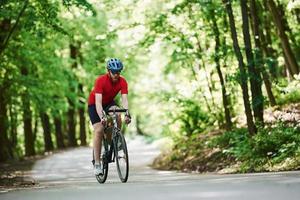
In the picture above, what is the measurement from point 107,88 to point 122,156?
1188 mm

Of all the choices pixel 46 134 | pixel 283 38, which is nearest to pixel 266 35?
pixel 283 38

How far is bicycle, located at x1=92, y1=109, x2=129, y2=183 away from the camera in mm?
9758

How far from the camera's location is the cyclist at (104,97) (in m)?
9.63

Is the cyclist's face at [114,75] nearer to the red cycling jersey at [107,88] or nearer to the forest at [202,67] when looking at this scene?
the red cycling jersey at [107,88]

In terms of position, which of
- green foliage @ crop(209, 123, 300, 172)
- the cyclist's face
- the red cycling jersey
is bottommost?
green foliage @ crop(209, 123, 300, 172)

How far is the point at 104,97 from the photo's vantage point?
393 inches

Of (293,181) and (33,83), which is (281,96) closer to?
(33,83)

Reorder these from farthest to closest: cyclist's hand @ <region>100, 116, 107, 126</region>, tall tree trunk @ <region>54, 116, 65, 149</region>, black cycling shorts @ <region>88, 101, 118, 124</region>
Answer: tall tree trunk @ <region>54, 116, 65, 149</region>
black cycling shorts @ <region>88, 101, 118, 124</region>
cyclist's hand @ <region>100, 116, 107, 126</region>

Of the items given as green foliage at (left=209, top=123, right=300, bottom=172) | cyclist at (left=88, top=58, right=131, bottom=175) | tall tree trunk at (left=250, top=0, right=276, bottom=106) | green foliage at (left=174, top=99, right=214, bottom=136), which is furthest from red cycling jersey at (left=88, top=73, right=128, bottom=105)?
green foliage at (left=174, top=99, right=214, bottom=136)

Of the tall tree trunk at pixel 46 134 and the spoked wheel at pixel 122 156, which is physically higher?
the tall tree trunk at pixel 46 134

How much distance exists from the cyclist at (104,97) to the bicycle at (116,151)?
0.35ft

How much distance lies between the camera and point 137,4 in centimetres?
1906

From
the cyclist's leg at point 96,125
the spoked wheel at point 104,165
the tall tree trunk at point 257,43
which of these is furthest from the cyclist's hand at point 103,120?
Result: the tall tree trunk at point 257,43

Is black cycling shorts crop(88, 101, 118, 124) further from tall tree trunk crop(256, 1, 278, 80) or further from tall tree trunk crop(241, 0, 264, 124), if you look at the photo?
tall tree trunk crop(256, 1, 278, 80)
